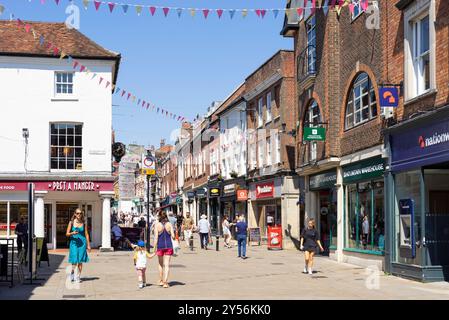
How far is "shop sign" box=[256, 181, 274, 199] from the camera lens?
34.8 meters

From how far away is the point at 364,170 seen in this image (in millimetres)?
21562

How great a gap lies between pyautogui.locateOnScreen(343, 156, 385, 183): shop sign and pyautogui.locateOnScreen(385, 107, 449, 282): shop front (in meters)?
1.13

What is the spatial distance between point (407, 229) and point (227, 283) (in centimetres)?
520

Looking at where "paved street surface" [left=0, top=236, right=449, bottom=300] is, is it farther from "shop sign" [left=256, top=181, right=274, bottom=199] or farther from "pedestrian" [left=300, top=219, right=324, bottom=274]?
"shop sign" [left=256, top=181, right=274, bottom=199]

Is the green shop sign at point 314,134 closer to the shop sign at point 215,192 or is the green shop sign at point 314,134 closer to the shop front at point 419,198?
the shop front at point 419,198

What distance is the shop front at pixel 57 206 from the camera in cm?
2953

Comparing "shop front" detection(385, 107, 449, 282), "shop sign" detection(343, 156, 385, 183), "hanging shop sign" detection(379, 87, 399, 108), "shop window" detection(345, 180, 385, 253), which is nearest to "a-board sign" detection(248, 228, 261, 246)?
"shop window" detection(345, 180, 385, 253)

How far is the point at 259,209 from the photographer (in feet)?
126

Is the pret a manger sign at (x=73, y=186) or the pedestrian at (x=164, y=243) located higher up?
the pret a manger sign at (x=73, y=186)

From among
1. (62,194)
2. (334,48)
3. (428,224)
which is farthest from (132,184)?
(428,224)

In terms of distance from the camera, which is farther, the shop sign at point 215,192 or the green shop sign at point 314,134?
the shop sign at point 215,192

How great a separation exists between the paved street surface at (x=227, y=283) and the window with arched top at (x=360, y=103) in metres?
4.83

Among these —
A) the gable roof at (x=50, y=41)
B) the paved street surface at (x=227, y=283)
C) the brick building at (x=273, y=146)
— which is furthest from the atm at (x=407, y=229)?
the gable roof at (x=50, y=41)
